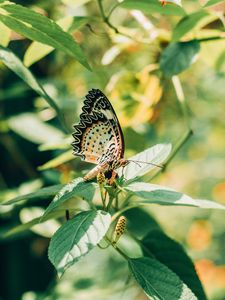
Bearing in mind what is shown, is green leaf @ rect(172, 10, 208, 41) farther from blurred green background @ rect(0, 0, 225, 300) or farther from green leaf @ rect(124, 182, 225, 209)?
green leaf @ rect(124, 182, 225, 209)

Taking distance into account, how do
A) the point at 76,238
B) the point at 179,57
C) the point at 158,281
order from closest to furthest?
the point at 76,238
the point at 158,281
the point at 179,57

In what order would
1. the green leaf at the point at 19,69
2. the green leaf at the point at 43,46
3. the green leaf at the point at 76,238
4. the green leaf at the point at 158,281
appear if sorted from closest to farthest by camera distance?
the green leaf at the point at 76,238 → the green leaf at the point at 158,281 → the green leaf at the point at 19,69 → the green leaf at the point at 43,46

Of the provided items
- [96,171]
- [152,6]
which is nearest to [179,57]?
[152,6]

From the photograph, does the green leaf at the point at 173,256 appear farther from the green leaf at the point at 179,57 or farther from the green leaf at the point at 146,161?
the green leaf at the point at 179,57

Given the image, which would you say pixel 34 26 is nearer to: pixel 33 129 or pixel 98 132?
pixel 98 132

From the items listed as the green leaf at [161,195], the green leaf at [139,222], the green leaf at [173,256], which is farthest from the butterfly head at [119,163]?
the green leaf at [139,222]
